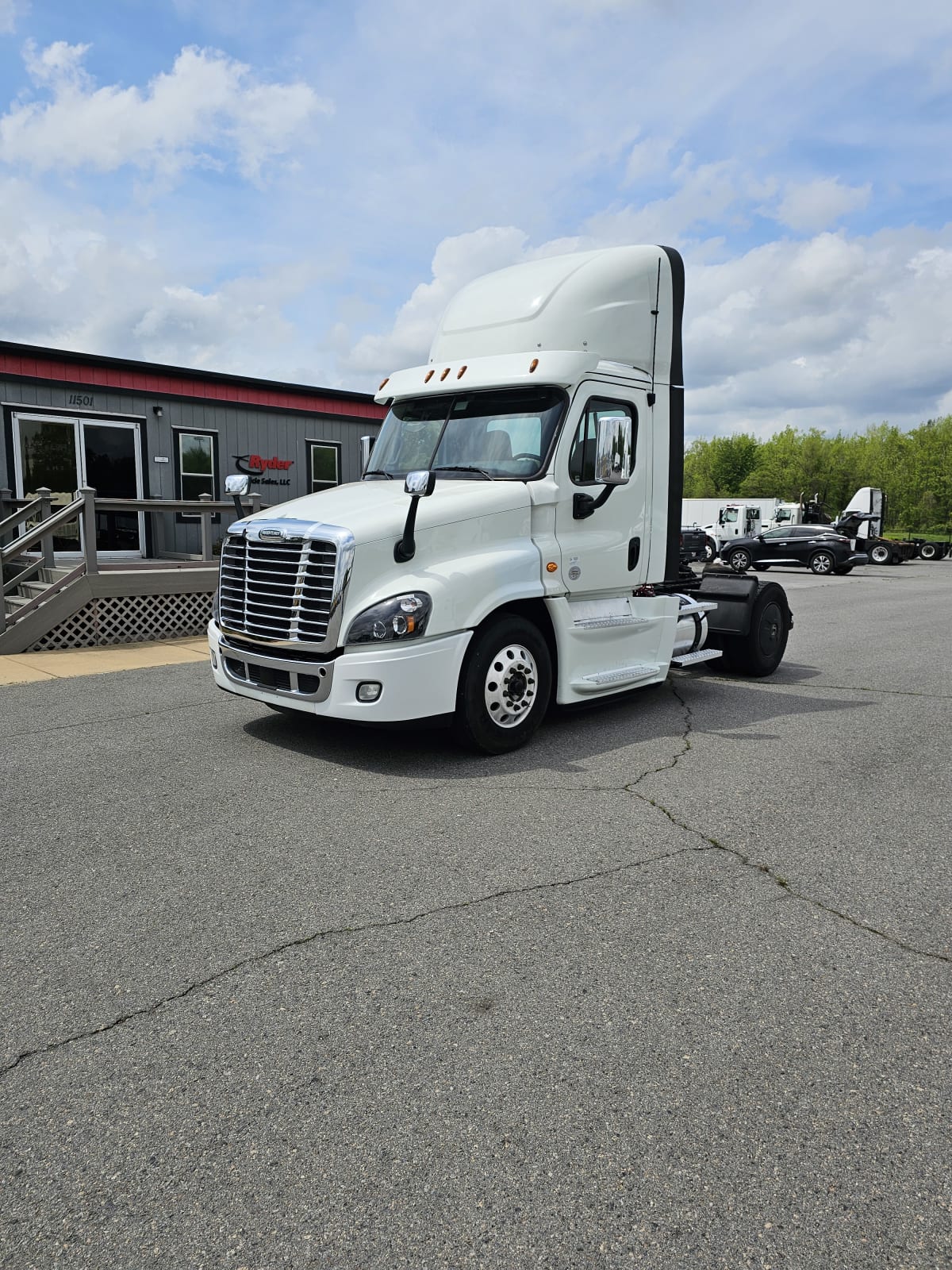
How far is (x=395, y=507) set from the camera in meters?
5.89

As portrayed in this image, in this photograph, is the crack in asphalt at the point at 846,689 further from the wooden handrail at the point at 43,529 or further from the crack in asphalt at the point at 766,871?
the wooden handrail at the point at 43,529

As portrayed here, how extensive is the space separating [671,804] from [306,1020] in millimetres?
2796

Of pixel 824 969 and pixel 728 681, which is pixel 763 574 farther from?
pixel 824 969

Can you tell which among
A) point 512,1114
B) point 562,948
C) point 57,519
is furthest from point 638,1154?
point 57,519

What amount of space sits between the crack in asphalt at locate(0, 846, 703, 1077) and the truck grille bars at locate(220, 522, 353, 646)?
7.24 ft

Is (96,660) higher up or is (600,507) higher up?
(600,507)

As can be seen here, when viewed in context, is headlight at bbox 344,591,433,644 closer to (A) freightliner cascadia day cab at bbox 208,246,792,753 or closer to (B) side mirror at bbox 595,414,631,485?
(A) freightliner cascadia day cab at bbox 208,246,792,753

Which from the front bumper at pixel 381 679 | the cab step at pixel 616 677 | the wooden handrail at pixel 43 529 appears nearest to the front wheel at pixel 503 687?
the front bumper at pixel 381 679

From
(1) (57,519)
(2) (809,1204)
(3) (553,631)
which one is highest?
(1) (57,519)

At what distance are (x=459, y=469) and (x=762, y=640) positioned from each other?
13.6 ft

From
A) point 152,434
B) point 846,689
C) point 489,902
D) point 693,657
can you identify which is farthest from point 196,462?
point 489,902

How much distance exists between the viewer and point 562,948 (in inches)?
138

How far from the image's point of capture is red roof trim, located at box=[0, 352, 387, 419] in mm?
14633

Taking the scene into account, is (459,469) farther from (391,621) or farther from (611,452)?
(391,621)
